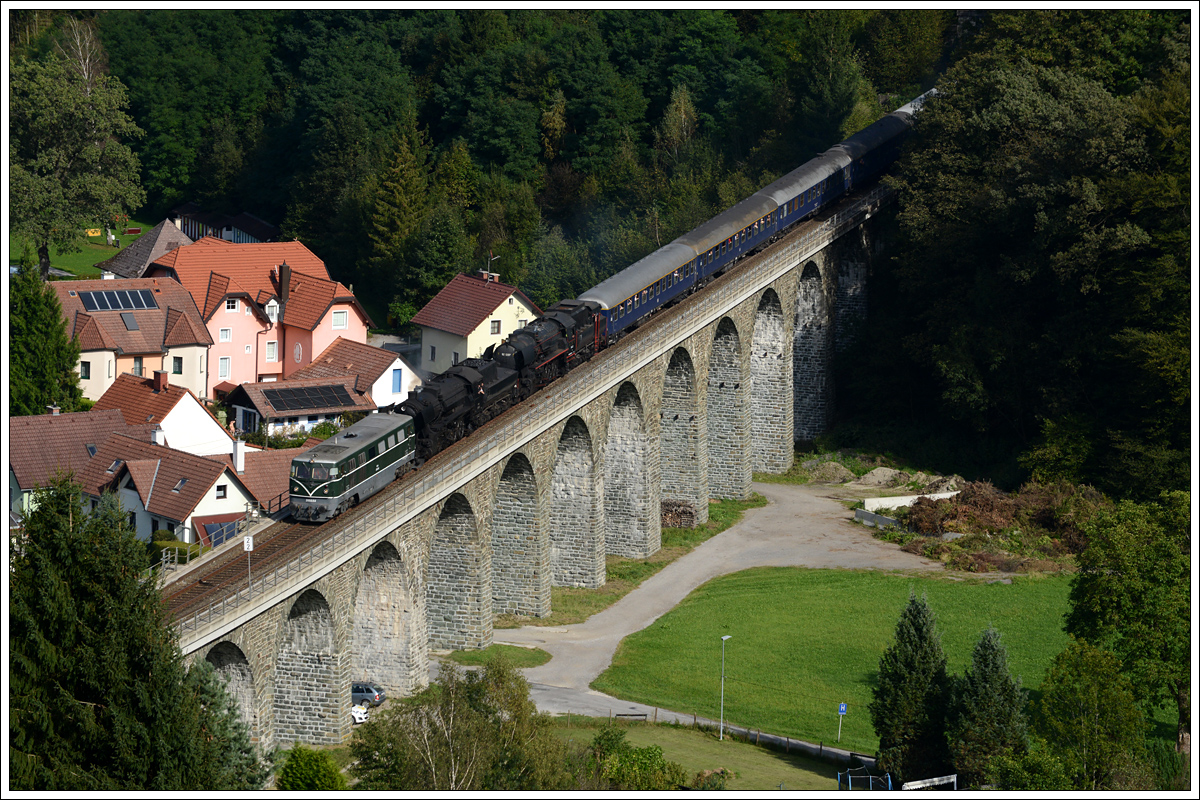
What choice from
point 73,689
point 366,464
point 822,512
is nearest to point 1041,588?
point 822,512

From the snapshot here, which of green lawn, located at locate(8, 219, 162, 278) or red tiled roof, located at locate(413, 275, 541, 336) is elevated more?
green lawn, located at locate(8, 219, 162, 278)

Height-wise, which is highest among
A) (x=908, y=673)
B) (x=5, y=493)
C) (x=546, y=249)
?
(x=546, y=249)

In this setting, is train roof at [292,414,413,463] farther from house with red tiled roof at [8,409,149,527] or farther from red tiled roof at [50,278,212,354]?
red tiled roof at [50,278,212,354]

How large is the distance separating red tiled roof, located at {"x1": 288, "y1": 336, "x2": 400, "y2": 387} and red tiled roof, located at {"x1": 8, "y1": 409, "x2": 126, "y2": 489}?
53.2 ft

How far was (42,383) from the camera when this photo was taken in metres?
82.1

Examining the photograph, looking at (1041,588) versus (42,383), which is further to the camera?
(42,383)

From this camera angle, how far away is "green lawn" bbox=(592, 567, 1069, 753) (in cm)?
5666

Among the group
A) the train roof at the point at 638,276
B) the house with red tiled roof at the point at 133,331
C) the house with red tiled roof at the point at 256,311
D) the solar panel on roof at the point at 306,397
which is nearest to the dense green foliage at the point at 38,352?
the house with red tiled roof at the point at 133,331

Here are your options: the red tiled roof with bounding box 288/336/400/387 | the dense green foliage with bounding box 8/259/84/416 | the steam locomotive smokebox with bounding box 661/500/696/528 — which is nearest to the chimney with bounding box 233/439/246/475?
the dense green foliage with bounding box 8/259/84/416

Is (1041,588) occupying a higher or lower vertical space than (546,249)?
lower

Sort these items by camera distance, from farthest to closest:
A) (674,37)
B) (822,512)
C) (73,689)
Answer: (674,37) → (822,512) → (73,689)

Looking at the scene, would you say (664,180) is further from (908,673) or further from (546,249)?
(908,673)

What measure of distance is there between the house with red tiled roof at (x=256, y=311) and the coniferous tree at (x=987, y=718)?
5626 centimetres

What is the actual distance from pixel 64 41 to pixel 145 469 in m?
86.1
